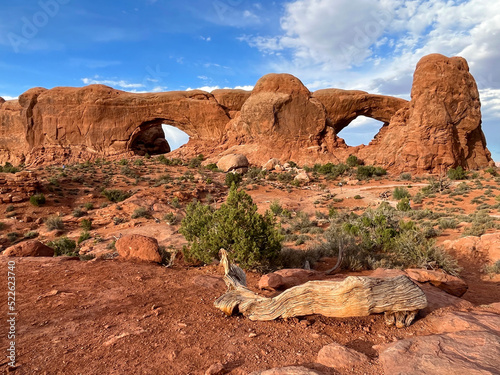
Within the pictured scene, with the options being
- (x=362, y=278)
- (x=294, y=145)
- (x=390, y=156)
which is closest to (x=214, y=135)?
(x=294, y=145)

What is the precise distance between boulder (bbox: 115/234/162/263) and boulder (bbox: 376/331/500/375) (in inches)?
199

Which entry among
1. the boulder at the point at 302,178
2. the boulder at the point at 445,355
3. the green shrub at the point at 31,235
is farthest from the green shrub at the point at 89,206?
the boulder at the point at 445,355

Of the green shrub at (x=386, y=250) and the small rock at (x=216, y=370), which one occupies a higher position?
the small rock at (x=216, y=370)

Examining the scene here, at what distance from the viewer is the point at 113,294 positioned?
4.48 meters

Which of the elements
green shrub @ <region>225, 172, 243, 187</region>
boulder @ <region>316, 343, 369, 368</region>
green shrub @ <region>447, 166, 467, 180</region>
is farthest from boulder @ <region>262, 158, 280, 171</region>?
boulder @ <region>316, 343, 369, 368</region>

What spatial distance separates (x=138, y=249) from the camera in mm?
6633

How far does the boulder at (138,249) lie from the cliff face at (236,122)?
24.2m

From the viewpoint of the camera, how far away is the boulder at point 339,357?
2512mm

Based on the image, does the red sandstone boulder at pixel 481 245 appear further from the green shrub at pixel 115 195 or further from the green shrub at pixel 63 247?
the green shrub at pixel 115 195

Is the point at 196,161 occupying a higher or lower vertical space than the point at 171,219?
higher

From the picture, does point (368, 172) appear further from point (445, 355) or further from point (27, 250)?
point (445, 355)

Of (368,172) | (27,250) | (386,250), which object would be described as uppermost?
(368,172)

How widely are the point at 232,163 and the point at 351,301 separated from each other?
81.1ft

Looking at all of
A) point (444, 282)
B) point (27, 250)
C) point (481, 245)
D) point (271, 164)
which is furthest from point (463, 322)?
point (271, 164)
